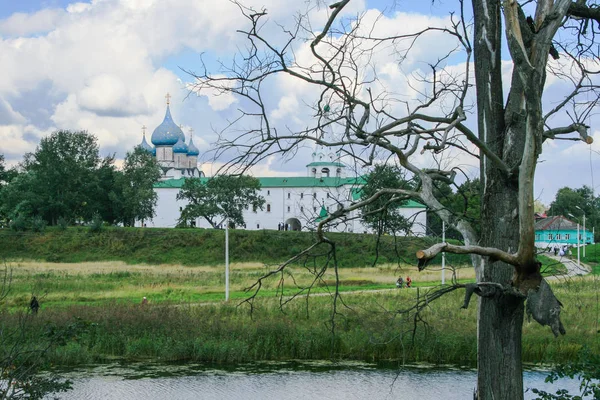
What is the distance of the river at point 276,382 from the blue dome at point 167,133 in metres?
89.1

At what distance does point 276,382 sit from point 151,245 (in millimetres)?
47600

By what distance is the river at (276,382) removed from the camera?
15094mm

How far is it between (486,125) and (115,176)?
240ft

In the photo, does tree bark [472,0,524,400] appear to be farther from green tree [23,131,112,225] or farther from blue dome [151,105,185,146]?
blue dome [151,105,185,146]

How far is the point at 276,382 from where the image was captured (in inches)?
633

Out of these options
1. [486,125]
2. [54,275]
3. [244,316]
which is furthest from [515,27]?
[54,275]

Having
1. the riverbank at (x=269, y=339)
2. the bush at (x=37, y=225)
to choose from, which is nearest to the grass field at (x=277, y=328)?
the riverbank at (x=269, y=339)

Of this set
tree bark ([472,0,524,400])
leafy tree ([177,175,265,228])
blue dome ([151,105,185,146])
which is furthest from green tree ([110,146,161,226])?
tree bark ([472,0,524,400])

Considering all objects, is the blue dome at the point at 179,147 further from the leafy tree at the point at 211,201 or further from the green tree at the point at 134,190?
the green tree at the point at 134,190

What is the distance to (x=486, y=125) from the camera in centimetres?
651

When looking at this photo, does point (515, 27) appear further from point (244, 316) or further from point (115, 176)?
point (115, 176)

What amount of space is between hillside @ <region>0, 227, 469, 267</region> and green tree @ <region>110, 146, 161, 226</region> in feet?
37.1

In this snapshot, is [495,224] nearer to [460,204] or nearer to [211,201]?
[460,204]

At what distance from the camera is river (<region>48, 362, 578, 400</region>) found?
15094mm
